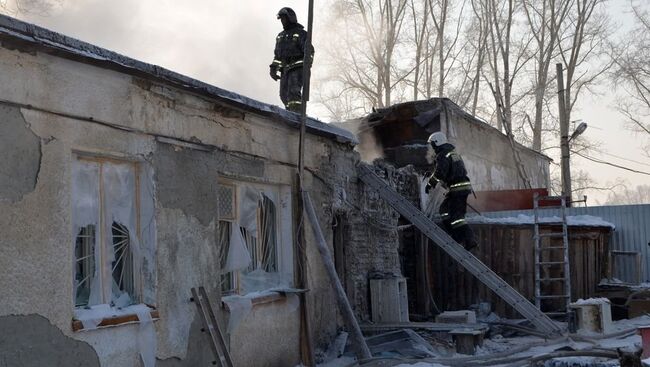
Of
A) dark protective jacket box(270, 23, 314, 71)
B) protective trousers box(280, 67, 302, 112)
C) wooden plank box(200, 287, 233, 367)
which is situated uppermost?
dark protective jacket box(270, 23, 314, 71)

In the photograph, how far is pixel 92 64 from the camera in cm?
564

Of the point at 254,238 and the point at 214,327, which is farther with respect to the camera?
the point at 254,238

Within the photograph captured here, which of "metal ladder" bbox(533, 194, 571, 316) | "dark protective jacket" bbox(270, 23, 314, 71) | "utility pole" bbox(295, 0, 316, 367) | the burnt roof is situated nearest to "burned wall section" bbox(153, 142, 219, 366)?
the burnt roof

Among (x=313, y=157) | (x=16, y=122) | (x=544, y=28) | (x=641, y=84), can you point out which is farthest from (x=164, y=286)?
(x=641, y=84)

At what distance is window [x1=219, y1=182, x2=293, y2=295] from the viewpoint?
752 cm

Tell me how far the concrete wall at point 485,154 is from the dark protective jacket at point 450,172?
4285 millimetres

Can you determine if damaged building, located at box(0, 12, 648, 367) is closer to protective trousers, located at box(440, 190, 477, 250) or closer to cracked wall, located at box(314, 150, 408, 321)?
cracked wall, located at box(314, 150, 408, 321)

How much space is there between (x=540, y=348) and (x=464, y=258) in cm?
161

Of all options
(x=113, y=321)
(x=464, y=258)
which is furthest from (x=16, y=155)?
(x=464, y=258)

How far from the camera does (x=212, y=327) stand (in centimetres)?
668

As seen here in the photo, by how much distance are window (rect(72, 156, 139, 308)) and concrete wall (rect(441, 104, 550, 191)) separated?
10246 mm

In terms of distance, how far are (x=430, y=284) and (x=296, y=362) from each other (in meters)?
4.75

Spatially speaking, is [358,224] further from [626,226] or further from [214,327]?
[626,226]

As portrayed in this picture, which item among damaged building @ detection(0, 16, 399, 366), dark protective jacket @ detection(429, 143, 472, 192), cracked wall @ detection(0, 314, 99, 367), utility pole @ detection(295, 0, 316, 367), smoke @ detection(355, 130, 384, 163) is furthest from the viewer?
smoke @ detection(355, 130, 384, 163)
